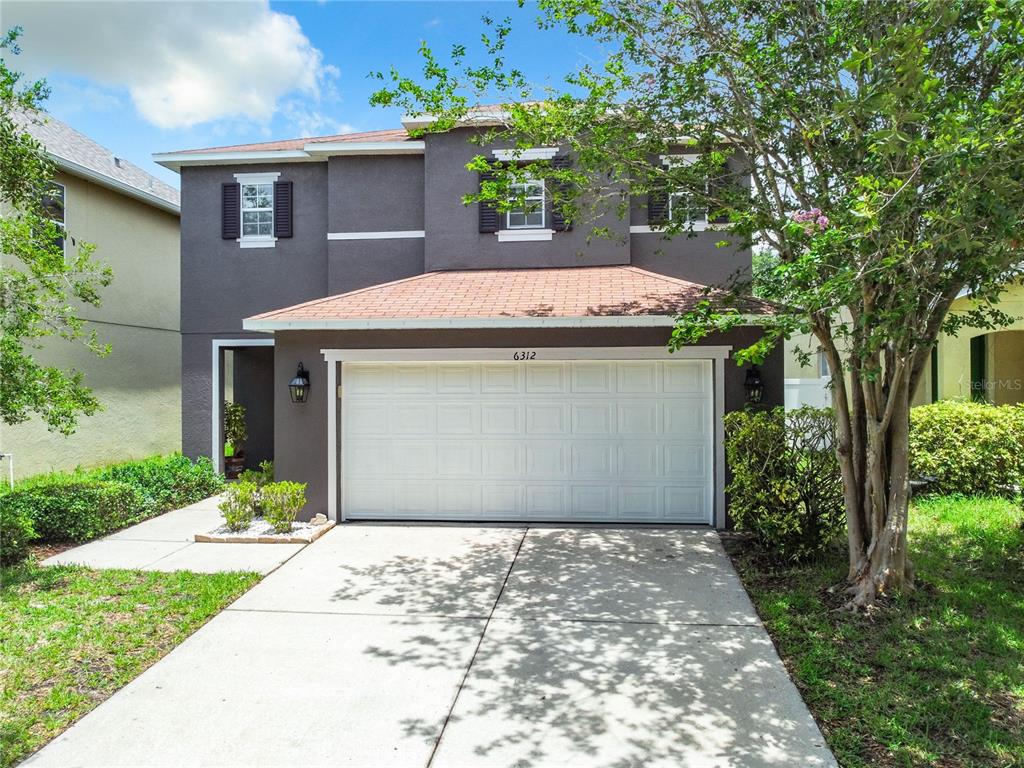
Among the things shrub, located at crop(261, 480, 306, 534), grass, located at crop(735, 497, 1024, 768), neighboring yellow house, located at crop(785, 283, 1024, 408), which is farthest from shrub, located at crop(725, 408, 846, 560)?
shrub, located at crop(261, 480, 306, 534)

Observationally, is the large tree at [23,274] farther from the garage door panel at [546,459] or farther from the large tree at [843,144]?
the garage door panel at [546,459]

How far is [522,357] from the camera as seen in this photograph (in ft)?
29.4

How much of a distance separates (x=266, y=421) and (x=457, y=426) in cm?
702

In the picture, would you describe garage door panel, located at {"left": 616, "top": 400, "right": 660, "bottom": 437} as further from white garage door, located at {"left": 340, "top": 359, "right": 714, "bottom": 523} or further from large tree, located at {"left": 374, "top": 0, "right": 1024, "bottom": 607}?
large tree, located at {"left": 374, "top": 0, "right": 1024, "bottom": 607}

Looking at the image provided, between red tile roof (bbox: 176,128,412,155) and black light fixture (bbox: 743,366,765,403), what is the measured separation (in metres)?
7.24

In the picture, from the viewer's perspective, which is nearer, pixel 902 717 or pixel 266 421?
pixel 902 717

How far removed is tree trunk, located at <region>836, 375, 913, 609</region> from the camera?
18.9ft

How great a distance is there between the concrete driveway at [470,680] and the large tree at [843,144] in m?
1.98

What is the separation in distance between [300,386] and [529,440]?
3301 millimetres

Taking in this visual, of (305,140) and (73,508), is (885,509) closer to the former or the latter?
(73,508)

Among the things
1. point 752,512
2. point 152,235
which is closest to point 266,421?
point 152,235

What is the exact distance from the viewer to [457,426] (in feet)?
30.2

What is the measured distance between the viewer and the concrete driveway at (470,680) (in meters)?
3.74

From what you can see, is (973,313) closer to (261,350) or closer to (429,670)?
(429,670)
